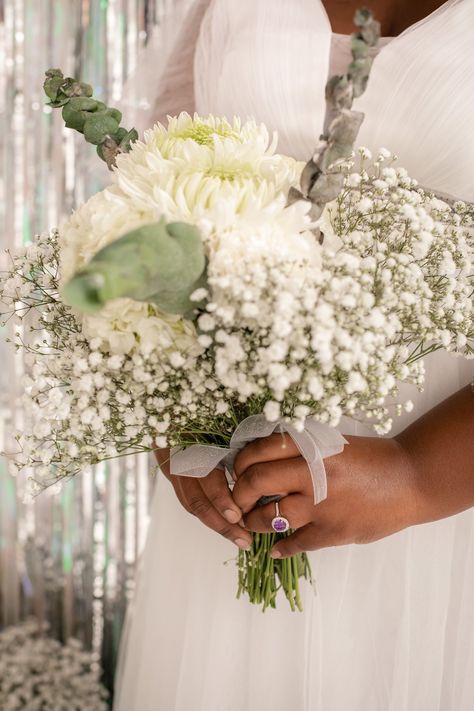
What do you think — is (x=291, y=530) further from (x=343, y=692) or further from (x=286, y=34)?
(x=286, y=34)

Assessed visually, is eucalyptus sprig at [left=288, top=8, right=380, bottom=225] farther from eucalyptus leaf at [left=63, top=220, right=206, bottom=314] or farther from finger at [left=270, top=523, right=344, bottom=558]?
finger at [left=270, top=523, right=344, bottom=558]

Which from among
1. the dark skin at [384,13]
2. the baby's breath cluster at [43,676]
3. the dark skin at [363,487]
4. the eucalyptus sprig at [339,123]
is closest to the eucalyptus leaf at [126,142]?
the eucalyptus sprig at [339,123]

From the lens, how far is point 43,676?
1785 millimetres

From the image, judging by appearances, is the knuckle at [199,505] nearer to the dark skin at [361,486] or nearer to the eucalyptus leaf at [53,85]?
the dark skin at [361,486]

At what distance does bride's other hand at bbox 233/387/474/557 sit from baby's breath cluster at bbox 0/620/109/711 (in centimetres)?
129

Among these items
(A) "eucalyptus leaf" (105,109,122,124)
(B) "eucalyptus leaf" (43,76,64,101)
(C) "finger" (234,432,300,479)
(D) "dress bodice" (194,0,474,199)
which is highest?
(D) "dress bodice" (194,0,474,199)

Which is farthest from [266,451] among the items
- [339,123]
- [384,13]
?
[384,13]

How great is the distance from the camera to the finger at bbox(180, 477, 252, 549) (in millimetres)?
806

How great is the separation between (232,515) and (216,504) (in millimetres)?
25

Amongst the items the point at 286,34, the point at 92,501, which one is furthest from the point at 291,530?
the point at 92,501

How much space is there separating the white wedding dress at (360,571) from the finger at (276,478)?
23 cm

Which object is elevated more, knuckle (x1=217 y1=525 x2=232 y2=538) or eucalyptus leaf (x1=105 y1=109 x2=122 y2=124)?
eucalyptus leaf (x1=105 y1=109 x2=122 y2=124)

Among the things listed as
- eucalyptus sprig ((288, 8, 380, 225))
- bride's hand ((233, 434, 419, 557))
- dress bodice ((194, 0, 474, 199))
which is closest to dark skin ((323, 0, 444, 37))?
dress bodice ((194, 0, 474, 199))

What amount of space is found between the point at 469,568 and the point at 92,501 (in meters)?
1.27
